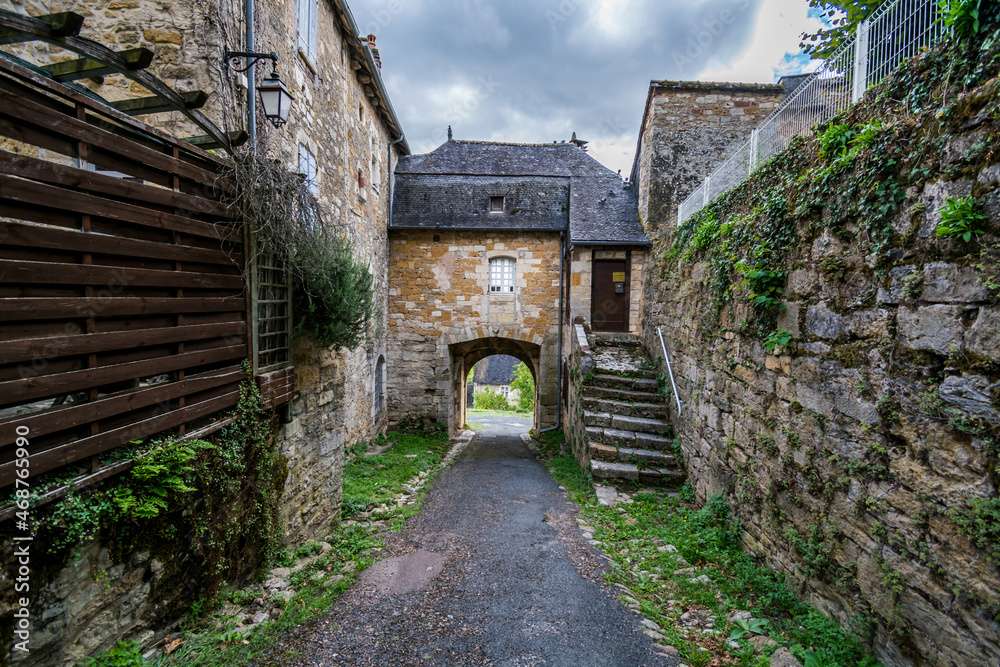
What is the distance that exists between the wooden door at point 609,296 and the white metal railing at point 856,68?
508cm

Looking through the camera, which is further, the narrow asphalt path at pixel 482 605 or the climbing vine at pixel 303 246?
the climbing vine at pixel 303 246

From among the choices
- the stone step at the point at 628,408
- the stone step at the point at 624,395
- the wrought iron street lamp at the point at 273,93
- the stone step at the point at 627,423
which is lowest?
the stone step at the point at 627,423

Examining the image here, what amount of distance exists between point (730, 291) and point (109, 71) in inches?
204

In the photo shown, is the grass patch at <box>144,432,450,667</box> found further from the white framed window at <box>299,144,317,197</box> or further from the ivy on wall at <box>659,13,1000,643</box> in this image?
the white framed window at <box>299,144,317,197</box>

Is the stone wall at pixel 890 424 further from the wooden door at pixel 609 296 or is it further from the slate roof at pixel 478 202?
the slate roof at pixel 478 202

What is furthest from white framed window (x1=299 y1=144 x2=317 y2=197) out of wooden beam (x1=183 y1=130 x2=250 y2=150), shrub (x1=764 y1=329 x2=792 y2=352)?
shrub (x1=764 y1=329 x2=792 y2=352)

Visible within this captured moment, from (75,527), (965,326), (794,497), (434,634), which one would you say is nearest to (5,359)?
(75,527)

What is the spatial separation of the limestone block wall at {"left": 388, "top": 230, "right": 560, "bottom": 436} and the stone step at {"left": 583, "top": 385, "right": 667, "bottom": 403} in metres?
3.59

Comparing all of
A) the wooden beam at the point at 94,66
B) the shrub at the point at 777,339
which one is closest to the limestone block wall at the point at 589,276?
the shrub at the point at 777,339

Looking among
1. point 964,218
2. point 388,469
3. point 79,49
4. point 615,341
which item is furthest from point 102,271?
point 615,341

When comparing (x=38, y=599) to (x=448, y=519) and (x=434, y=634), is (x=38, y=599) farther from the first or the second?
(x=448, y=519)

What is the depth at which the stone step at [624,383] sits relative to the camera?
25.4 ft

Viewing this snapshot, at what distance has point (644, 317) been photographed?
31.8 ft

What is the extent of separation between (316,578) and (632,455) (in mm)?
4547
